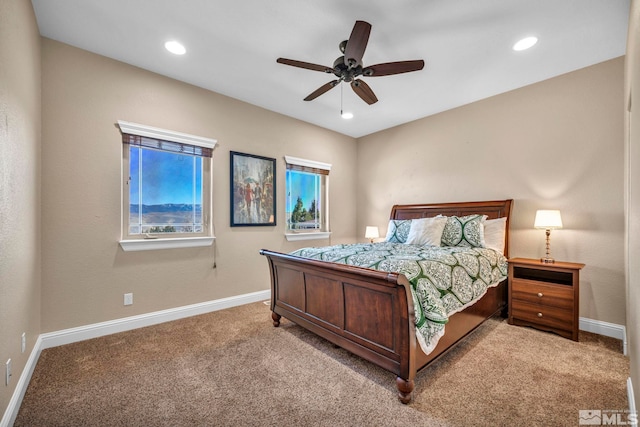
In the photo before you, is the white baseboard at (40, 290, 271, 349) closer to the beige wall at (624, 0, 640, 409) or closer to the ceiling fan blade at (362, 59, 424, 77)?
the ceiling fan blade at (362, 59, 424, 77)

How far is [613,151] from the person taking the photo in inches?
107

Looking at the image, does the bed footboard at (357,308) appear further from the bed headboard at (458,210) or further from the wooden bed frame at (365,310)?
the bed headboard at (458,210)

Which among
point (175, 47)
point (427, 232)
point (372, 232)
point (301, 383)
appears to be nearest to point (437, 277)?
point (301, 383)

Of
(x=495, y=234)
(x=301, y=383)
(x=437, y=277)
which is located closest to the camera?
(x=301, y=383)

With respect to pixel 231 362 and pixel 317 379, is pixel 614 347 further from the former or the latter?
pixel 231 362

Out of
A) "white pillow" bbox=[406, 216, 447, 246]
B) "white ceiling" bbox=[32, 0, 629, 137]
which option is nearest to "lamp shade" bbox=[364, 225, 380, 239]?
"white pillow" bbox=[406, 216, 447, 246]

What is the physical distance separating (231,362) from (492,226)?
10.4ft

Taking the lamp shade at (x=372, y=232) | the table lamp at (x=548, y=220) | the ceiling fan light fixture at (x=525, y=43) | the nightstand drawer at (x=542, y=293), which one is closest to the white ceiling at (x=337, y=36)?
the ceiling fan light fixture at (x=525, y=43)

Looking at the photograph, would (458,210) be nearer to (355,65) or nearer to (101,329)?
(355,65)

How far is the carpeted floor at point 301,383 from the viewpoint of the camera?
5.24 feet

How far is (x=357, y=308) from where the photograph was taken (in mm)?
2061

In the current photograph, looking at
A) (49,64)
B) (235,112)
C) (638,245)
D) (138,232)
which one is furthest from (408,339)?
(49,64)

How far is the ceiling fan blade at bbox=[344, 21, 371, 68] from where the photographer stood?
180cm

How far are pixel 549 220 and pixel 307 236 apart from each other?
3.03 m
